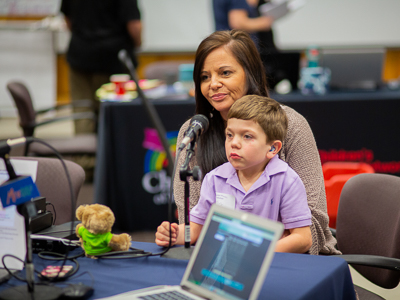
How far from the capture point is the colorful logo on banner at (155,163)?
10.0 ft

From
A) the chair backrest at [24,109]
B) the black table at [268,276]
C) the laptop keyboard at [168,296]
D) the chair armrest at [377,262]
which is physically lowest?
the chair armrest at [377,262]

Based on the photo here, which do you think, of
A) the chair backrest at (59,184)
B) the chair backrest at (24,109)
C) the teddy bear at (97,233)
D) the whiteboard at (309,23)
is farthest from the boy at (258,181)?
the whiteboard at (309,23)

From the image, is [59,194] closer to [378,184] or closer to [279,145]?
[279,145]

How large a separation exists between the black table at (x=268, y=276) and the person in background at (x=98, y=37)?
108 inches

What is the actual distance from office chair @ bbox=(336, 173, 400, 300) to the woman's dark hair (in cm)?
51

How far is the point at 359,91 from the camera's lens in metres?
3.45

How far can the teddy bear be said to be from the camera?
1231 mm

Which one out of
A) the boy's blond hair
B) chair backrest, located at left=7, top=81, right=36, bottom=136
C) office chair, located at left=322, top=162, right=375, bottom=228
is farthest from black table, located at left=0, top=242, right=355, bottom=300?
chair backrest, located at left=7, top=81, right=36, bottom=136

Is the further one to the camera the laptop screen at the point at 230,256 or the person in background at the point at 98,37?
the person in background at the point at 98,37

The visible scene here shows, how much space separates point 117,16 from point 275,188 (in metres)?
2.77

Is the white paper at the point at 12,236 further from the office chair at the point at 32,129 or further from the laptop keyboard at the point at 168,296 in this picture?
the office chair at the point at 32,129

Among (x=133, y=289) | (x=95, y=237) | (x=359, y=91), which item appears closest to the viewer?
(x=133, y=289)

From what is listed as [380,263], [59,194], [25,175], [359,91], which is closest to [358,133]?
[359,91]

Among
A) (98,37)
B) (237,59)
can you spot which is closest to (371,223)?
(237,59)
